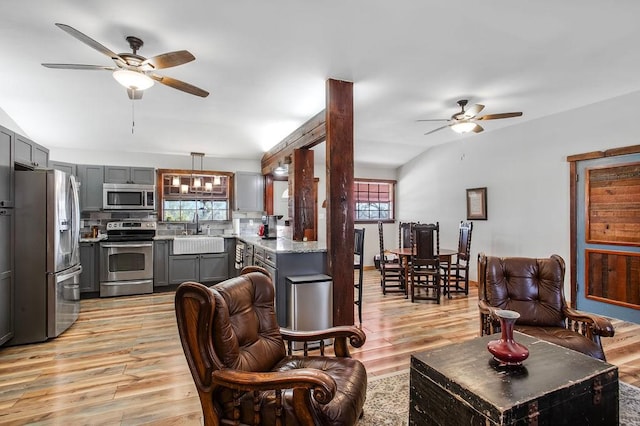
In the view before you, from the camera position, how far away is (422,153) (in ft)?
22.8

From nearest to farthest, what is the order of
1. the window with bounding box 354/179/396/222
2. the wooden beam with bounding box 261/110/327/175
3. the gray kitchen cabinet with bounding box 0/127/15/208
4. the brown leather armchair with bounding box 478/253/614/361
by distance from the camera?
1. the brown leather armchair with bounding box 478/253/614/361
2. the gray kitchen cabinet with bounding box 0/127/15/208
3. the wooden beam with bounding box 261/110/327/175
4. the window with bounding box 354/179/396/222

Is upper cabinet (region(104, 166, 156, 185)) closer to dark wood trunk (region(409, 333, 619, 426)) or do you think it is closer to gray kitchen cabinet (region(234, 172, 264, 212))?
gray kitchen cabinet (region(234, 172, 264, 212))

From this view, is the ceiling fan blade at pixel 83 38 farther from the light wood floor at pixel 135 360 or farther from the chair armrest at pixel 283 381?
the light wood floor at pixel 135 360

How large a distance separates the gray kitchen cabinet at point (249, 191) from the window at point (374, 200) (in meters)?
2.22

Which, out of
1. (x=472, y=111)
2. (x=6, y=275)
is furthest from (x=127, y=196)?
(x=472, y=111)

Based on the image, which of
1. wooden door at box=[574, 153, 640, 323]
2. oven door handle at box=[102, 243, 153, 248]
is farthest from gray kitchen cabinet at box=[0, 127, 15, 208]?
wooden door at box=[574, 153, 640, 323]

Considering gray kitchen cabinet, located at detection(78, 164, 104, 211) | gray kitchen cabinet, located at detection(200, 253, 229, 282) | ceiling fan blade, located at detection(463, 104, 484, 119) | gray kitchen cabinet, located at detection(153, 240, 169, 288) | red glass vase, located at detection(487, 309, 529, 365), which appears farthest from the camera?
gray kitchen cabinet, located at detection(200, 253, 229, 282)

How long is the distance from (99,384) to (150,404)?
0.59 metres

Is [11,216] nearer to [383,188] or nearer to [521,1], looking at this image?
[521,1]

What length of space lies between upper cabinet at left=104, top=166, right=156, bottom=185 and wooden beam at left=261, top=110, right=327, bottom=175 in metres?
1.99

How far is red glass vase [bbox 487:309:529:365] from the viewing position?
62.2 inches

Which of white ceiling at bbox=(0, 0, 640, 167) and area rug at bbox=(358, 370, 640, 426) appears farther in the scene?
white ceiling at bbox=(0, 0, 640, 167)

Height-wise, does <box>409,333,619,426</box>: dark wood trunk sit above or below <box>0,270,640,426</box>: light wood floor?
above

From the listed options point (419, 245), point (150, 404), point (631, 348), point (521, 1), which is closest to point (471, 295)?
point (419, 245)
